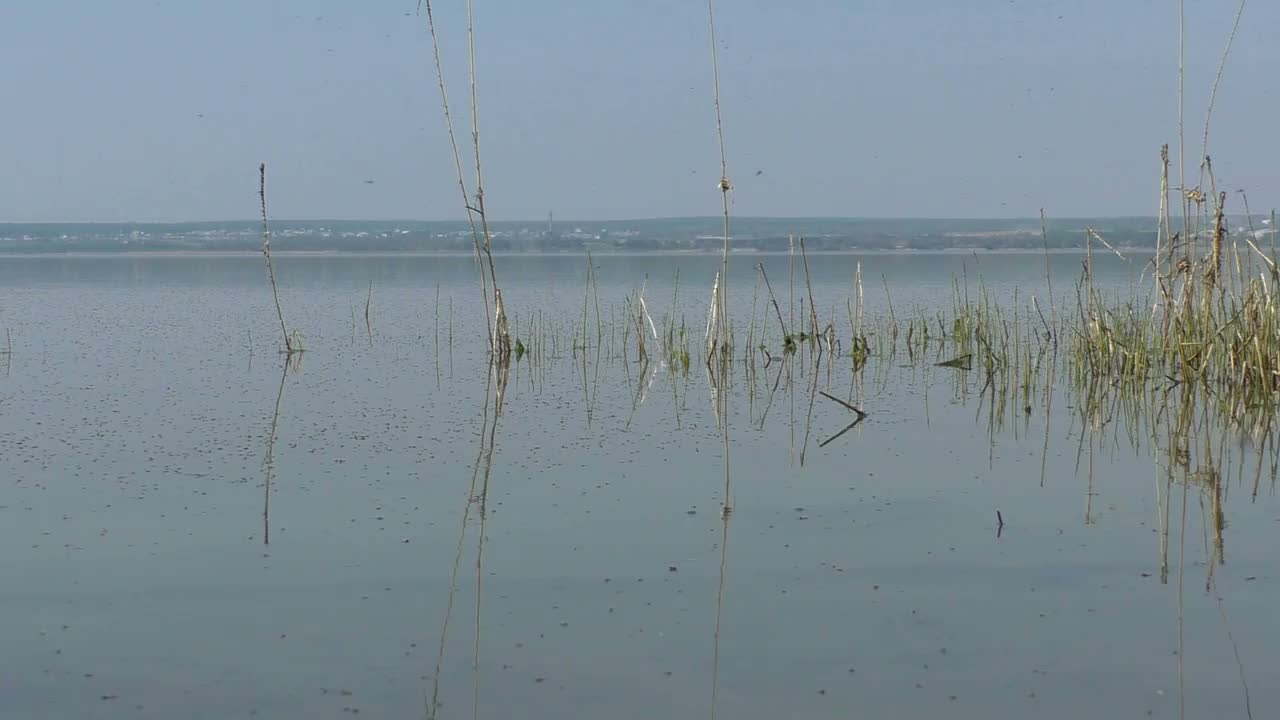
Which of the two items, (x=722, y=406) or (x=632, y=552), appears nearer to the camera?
(x=632, y=552)

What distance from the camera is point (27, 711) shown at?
2.60m

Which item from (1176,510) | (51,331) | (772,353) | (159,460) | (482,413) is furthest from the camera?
(51,331)

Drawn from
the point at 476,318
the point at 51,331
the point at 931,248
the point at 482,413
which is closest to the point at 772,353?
the point at 482,413

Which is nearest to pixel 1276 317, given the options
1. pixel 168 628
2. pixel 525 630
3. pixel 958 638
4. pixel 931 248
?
pixel 958 638

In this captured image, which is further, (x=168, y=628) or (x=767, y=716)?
(x=168, y=628)

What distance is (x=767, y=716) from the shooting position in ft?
8.45

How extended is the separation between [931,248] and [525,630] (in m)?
64.4

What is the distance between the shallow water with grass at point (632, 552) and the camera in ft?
8.99

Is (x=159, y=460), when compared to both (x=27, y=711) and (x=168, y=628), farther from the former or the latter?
(x=27, y=711)

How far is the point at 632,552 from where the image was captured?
150 inches

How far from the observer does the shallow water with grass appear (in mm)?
2740

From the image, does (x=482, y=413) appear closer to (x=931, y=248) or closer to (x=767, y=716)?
(x=767, y=716)

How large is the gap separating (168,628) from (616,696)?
1101mm

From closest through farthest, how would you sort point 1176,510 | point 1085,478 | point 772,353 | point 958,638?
point 958,638 < point 1176,510 < point 1085,478 < point 772,353
